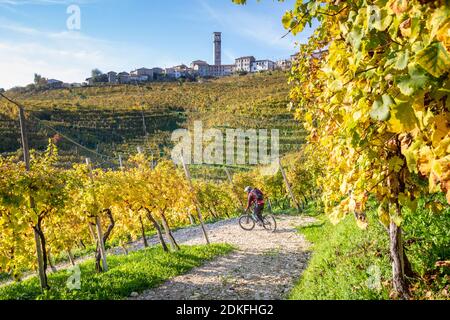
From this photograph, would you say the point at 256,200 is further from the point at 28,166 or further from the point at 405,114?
the point at 405,114

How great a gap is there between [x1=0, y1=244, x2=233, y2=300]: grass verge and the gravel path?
47 cm

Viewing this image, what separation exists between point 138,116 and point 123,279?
74.5 metres

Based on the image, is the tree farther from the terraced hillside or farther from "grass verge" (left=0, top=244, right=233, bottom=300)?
the terraced hillside

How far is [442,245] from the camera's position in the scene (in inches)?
245

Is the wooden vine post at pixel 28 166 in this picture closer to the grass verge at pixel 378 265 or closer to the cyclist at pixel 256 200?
the grass verge at pixel 378 265

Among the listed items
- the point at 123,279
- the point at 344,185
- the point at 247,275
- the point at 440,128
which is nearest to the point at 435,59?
the point at 440,128

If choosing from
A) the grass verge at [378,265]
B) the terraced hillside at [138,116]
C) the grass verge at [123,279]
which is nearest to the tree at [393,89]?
the grass verge at [378,265]

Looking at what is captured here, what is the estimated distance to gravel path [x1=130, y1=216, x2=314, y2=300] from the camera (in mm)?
9672

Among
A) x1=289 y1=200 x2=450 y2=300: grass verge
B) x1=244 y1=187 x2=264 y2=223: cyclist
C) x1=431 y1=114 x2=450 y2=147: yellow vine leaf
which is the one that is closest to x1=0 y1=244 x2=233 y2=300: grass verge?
x1=244 y1=187 x2=264 y2=223: cyclist

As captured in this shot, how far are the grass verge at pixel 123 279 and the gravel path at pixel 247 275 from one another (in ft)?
1.55

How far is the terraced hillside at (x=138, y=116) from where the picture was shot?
201 feet
